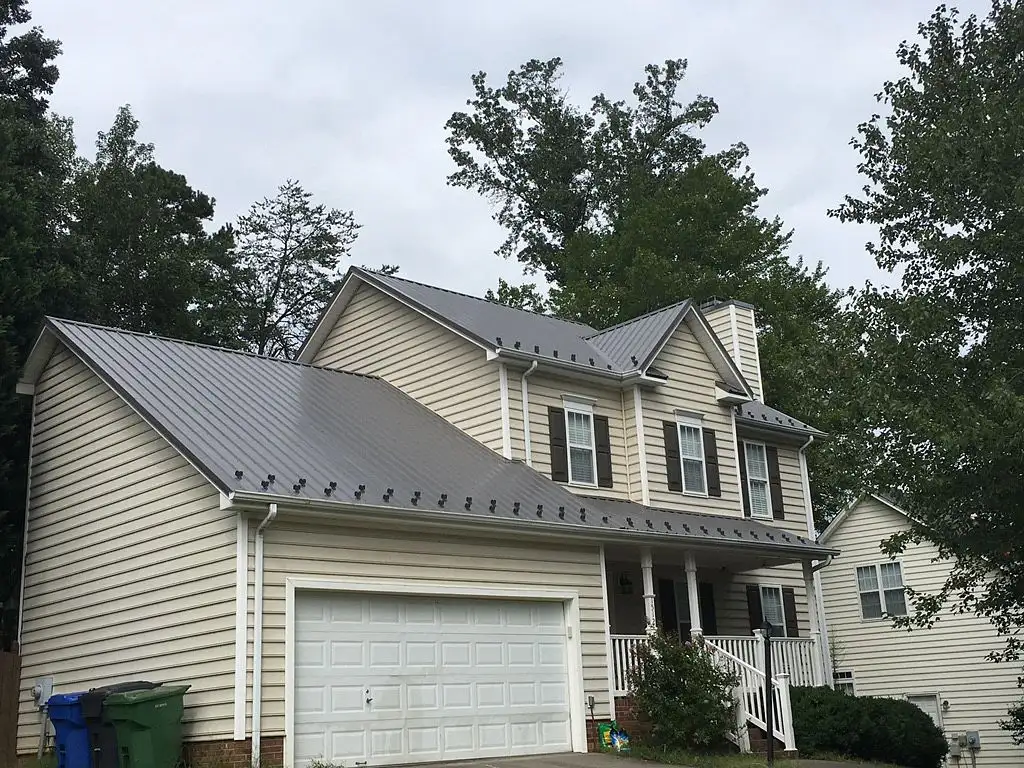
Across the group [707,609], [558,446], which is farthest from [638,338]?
[707,609]

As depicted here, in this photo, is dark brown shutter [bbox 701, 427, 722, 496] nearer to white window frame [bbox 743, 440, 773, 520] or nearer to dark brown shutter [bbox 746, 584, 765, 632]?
white window frame [bbox 743, 440, 773, 520]

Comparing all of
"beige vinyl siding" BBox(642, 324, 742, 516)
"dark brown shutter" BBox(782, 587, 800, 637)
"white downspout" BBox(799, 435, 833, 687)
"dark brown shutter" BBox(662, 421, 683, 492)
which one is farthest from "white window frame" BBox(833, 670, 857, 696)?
"dark brown shutter" BBox(662, 421, 683, 492)

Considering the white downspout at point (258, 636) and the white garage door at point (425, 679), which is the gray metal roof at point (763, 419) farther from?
the white downspout at point (258, 636)

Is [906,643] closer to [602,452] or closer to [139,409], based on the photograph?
[602,452]

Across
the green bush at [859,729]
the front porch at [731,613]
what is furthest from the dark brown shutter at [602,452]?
the green bush at [859,729]

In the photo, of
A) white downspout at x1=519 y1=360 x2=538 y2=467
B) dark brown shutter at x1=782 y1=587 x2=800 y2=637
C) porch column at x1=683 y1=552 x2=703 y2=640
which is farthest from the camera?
dark brown shutter at x1=782 y1=587 x2=800 y2=637

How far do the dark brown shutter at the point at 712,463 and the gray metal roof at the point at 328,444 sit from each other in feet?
3.05

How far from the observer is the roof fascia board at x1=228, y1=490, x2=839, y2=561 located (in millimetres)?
13852

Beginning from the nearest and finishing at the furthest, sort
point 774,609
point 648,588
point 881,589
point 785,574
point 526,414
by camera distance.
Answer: point 648,588 → point 526,414 → point 774,609 → point 785,574 → point 881,589

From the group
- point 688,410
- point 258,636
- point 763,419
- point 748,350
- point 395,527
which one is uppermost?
point 748,350

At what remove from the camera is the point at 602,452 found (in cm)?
2141

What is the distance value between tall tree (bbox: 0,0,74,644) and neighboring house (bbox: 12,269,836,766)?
66 centimetres

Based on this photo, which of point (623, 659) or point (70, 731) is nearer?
point (70, 731)

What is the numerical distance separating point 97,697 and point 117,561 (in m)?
2.94
